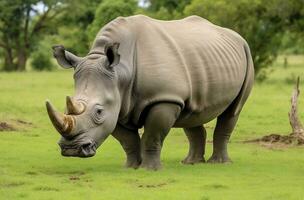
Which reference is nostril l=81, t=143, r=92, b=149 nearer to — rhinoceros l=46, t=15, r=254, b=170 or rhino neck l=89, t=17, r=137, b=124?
rhinoceros l=46, t=15, r=254, b=170

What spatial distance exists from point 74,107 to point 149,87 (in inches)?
54.9

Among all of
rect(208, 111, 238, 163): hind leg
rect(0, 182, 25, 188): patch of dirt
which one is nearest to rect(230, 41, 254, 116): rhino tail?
rect(208, 111, 238, 163): hind leg

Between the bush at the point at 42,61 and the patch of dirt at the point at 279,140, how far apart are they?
1718 inches

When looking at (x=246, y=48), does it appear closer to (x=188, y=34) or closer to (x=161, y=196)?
(x=188, y=34)

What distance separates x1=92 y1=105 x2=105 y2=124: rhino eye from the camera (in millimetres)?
9914

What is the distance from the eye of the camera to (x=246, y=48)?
13000 mm

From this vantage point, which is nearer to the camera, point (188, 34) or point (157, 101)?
point (157, 101)

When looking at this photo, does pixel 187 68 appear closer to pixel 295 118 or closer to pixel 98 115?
pixel 98 115

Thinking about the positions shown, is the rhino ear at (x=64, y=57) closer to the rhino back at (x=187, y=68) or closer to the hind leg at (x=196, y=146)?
the rhino back at (x=187, y=68)

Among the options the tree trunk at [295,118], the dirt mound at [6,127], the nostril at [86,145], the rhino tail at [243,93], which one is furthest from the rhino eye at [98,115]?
the dirt mound at [6,127]

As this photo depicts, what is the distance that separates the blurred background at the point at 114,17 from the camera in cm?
3353

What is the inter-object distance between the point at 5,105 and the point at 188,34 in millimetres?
11652

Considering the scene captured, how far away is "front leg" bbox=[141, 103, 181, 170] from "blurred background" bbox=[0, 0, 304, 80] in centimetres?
2189

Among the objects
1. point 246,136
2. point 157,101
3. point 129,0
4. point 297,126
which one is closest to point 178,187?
point 157,101
